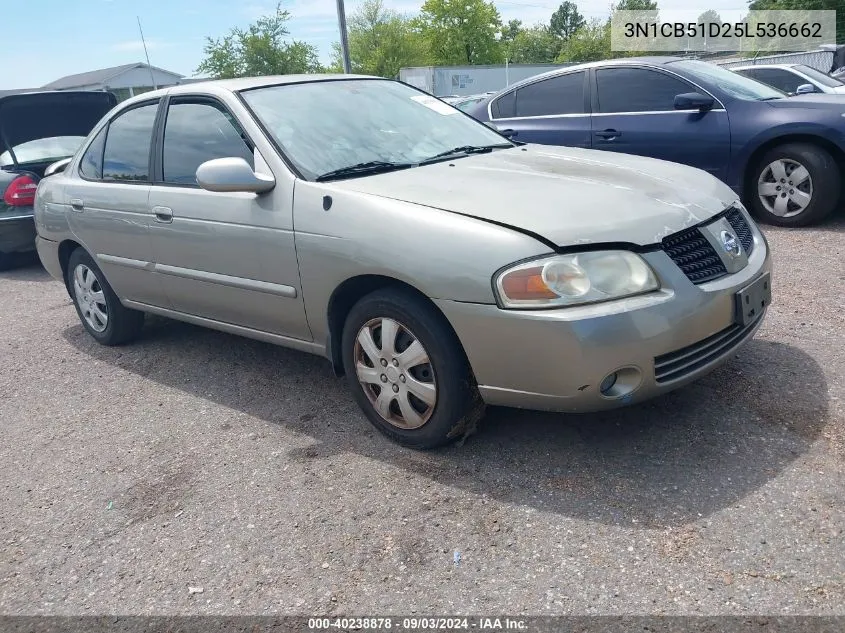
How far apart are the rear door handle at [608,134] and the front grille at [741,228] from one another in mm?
3886

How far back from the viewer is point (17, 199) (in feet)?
26.1

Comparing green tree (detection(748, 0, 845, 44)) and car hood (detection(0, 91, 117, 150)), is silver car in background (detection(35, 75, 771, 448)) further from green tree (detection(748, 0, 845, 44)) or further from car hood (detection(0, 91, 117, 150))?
green tree (detection(748, 0, 845, 44))

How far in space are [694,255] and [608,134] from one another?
4542 mm

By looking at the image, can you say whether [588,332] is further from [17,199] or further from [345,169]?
[17,199]

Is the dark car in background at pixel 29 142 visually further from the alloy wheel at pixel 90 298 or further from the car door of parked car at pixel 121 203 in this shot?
the car door of parked car at pixel 121 203

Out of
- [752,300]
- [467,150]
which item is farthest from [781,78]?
[752,300]

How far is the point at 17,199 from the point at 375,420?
6.52 meters

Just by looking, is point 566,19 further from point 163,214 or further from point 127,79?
point 163,214

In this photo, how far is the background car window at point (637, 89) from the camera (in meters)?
6.80

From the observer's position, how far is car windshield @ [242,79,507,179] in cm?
356

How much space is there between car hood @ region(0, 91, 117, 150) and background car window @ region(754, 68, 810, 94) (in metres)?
9.04

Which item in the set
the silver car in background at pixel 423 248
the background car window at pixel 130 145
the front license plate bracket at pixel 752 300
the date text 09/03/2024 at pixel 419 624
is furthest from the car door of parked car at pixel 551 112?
the date text 09/03/2024 at pixel 419 624

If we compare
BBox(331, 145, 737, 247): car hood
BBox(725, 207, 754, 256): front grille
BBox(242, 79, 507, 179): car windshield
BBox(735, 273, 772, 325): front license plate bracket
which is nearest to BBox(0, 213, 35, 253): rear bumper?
BBox(242, 79, 507, 179): car windshield

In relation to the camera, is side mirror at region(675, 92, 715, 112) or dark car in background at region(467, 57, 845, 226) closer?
dark car in background at region(467, 57, 845, 226)
